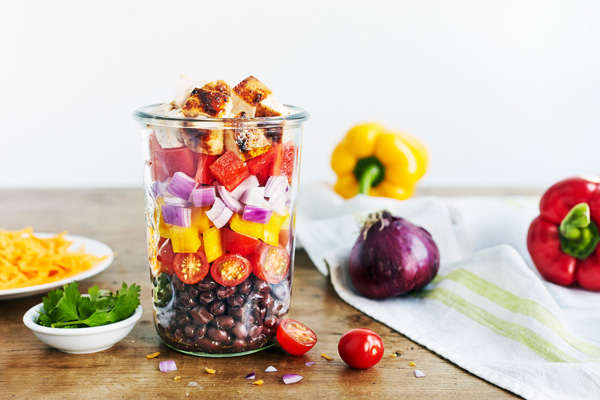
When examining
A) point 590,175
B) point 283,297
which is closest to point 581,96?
point 590,175

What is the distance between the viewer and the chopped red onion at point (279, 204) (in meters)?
1.02

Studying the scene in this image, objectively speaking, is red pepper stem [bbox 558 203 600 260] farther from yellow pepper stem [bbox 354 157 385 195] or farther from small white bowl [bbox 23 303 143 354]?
small white bowl [bbox 23 303 143 354]

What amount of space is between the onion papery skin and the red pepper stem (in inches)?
12.2

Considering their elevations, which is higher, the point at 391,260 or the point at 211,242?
the point at 211,242

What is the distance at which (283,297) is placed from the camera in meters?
1.10

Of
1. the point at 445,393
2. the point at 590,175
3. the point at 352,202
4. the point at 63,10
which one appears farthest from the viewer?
the point at 63,10

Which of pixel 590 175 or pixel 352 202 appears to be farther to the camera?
pixel 352 202

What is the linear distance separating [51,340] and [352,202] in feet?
3.19

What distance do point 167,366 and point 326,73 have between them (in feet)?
8.17

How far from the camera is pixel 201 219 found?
0.99m

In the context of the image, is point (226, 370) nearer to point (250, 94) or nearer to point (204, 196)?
point (204, 196)

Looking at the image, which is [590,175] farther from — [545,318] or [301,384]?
[301,384]

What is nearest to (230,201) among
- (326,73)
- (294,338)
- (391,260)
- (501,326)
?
(294,338)

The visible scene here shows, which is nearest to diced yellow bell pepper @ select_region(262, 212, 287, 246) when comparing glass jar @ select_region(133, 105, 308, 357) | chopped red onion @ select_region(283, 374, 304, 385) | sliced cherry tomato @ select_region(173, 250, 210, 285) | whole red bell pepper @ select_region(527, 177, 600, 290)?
glass jar @ select_region(133, 105, 308, 357)
